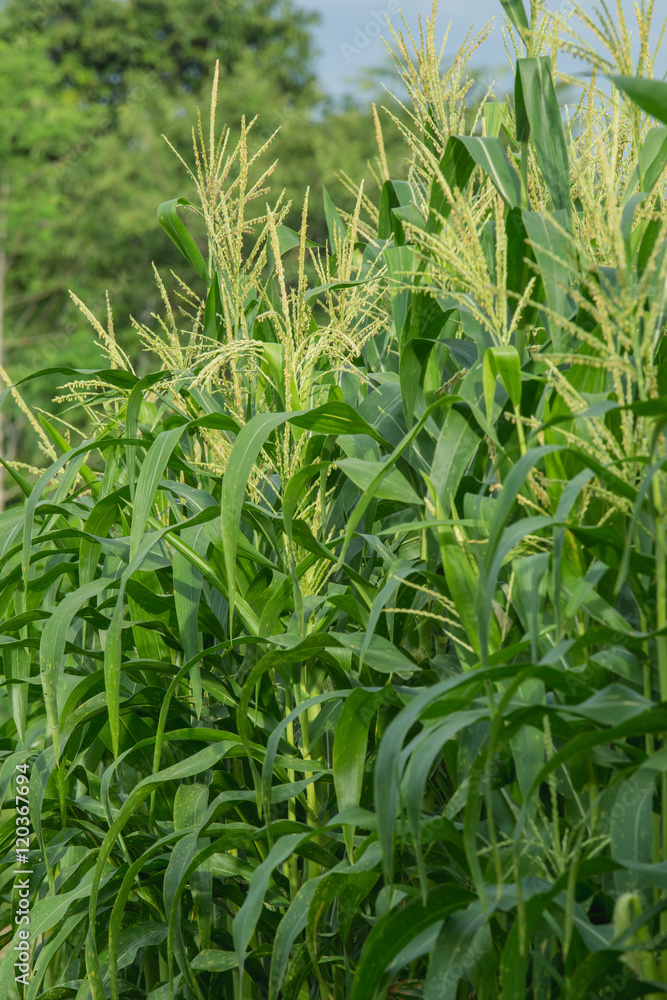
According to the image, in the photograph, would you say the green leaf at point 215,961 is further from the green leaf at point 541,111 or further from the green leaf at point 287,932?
the green leaf at point 541,111

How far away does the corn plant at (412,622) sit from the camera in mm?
647

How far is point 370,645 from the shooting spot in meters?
0.82

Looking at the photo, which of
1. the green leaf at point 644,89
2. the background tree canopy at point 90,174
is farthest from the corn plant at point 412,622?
the background tree canopy at point 90,174

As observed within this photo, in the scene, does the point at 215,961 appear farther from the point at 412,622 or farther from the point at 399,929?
the point at 412,622

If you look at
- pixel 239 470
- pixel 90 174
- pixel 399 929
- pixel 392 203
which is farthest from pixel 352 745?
pixel 90 174

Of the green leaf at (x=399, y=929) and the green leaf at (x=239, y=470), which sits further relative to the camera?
the green leaf at (x=239, y=470)

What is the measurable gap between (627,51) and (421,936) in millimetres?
786

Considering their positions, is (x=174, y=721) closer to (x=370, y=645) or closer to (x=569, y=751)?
(x=370, y=645)

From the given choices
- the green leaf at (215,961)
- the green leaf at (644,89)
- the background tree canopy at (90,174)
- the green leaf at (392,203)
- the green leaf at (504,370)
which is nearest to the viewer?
the green leaf at (644,89)

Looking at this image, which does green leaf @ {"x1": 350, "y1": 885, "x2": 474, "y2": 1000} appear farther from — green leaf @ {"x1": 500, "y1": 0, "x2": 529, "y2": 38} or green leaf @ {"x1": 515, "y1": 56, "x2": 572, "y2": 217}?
green leaf @ {"x1": 500, "y1": 0, "x2": 529, "y2": 38}

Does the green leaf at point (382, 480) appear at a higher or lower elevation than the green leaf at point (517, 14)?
lower

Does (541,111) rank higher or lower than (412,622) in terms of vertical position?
higher

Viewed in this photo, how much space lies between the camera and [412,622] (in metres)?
0.93

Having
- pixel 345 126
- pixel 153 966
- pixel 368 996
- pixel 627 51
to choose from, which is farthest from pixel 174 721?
pixel 345 126
